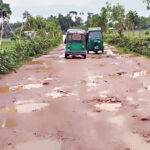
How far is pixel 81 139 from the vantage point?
19.1 ft

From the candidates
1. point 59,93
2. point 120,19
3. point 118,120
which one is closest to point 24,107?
point 59,93

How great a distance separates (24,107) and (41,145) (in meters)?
2.93

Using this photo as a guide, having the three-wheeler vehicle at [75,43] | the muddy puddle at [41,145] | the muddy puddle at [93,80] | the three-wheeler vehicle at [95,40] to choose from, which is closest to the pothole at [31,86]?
the muddy puddle at [93,80]

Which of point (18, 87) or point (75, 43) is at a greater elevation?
point (75, 43)

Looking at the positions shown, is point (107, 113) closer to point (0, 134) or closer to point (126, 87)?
point (0, 134)

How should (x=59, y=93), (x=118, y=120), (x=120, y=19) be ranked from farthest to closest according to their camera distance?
(x=120, y=19)
(x=59, y=93)
(x=118, y=120)

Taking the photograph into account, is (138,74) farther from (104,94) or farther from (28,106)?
(28,106)

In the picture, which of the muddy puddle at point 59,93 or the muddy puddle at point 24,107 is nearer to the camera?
the muddy puddle at point 24,107

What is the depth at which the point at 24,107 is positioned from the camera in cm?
845

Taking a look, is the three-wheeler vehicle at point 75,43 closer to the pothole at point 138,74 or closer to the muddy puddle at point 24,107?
the pothole at point 138,74

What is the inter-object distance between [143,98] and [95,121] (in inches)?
104

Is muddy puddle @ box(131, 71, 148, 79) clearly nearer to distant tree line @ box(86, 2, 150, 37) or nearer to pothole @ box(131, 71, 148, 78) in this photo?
pothole @ box(131, 71, 148, 78)

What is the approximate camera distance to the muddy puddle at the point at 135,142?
5.45 meters

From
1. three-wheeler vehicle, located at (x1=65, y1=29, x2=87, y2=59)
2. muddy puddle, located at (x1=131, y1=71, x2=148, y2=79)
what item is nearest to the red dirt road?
muddy puddle, located at (x1=131, y1=71, x2=148, y2=79)
